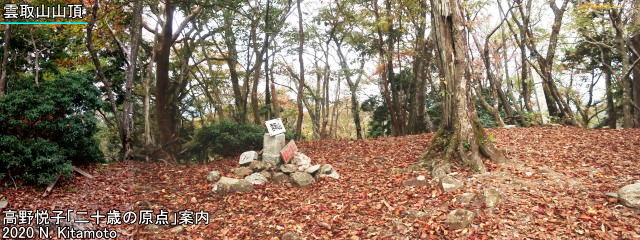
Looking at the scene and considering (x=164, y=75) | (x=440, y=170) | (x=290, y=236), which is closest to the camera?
(x=290, y=236)

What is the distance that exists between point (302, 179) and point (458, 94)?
11.8 feet

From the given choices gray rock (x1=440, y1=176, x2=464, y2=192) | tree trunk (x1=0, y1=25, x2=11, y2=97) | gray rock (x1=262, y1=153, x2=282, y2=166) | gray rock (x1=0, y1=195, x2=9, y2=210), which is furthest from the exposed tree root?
tree trunk (x1=0, y1=25, x2=11, y2=97)

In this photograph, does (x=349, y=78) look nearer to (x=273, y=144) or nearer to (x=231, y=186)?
(x=273, y=144)

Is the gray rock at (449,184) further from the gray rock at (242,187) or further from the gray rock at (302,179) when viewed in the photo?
the gray rock at (242,187)

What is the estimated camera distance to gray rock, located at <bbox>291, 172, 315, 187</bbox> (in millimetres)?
7165

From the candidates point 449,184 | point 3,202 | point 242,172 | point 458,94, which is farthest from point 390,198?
point 3,202

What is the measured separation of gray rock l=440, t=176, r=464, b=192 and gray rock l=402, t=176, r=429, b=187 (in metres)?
0.36

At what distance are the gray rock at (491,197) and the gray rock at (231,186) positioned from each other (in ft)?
14.1

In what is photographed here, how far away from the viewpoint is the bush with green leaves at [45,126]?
6.30 m

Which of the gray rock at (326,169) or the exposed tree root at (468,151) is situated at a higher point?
the exposed tree root at (468,151)

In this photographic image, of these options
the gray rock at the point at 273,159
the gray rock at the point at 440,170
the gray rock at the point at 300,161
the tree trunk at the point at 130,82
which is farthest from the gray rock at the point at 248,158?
the gray rock at the point at 440,170

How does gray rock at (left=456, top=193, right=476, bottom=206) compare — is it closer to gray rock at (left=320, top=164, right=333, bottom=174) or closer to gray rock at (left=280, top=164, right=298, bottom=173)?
gray rock at (left=320, top=164, right=333, bottom=174)

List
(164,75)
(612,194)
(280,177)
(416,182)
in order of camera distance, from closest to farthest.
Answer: (612,194) < (416,182) < (280,177) < (164,75)

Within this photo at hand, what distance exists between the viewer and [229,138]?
1012 centimetres
